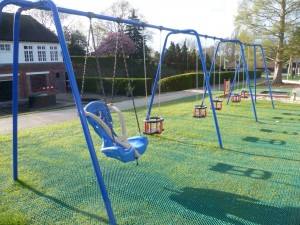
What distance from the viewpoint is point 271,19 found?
2130cm

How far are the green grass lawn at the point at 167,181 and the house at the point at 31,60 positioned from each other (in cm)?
1501

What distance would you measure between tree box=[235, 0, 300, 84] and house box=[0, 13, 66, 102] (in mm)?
15658

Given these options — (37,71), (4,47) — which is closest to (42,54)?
(37,71)

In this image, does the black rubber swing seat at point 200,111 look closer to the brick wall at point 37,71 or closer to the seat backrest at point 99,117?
the seat backrest at point 99,117

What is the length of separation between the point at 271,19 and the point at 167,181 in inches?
834

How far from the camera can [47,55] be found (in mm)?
22500

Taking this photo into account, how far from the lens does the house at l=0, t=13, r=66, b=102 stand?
19.7 metres

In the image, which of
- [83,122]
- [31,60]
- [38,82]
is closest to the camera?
[83,122]

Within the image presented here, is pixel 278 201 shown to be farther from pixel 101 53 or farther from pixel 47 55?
pixel 101 53

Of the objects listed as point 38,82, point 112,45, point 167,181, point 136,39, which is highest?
point 136,39

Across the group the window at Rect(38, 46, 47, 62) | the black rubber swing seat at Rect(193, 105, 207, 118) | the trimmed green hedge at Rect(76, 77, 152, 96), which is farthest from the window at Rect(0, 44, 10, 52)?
the black rubber swing seat at Rect(193, 105, 207, 118)

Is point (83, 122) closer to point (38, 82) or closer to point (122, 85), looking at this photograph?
point (122, 85)

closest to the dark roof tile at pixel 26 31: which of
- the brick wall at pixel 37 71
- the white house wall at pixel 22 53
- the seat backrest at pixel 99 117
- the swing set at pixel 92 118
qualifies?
the white house wall at pixel 22 53

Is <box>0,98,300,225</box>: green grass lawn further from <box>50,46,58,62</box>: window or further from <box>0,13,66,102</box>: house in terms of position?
<box>50,46,58,62</box>: window
